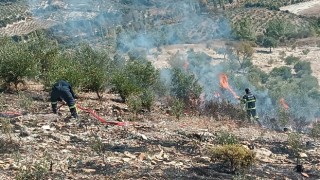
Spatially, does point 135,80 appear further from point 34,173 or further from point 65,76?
point 34,173

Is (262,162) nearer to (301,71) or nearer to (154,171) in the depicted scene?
(154,171)

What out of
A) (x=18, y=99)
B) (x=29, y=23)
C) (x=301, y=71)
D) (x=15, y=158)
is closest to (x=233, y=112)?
(x=18, y=99)

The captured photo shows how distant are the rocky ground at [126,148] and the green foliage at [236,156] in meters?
0.21

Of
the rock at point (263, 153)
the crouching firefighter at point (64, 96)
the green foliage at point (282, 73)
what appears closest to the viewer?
the rock at point (263, 153)

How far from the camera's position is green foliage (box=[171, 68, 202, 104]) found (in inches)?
785

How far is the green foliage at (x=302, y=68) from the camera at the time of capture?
38125mm

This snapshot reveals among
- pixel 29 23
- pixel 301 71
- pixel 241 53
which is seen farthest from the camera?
pixel 29 23

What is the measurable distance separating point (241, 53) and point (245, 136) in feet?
115

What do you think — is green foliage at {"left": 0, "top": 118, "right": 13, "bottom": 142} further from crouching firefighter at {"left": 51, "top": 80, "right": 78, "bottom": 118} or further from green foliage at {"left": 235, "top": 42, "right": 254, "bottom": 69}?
green foliage at {"left": 235, "top": 42, "right": 254, "bottom": 69}

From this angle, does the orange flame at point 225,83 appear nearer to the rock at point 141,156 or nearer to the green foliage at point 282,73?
the green foliage at point 282,73

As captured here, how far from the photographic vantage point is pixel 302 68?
3975cm

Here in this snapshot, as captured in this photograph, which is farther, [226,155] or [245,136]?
[245,136]

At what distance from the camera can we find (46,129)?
1124 centimetres

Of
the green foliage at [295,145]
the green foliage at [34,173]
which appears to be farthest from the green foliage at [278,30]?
the green foliage at [34,173]
